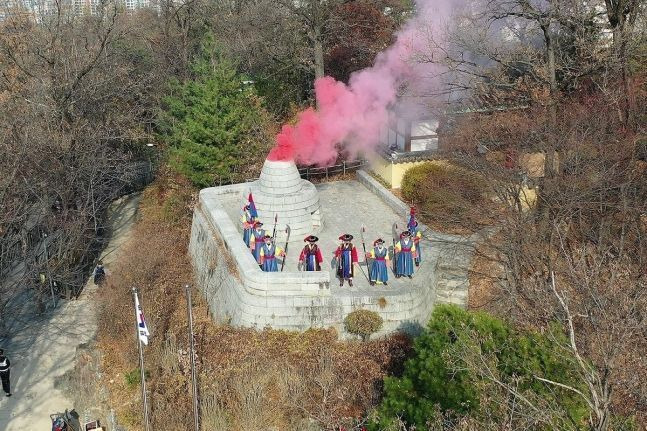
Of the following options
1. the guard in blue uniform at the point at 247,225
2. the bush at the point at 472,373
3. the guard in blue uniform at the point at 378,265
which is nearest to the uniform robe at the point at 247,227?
the guard in blue uniform at the point at 247,225

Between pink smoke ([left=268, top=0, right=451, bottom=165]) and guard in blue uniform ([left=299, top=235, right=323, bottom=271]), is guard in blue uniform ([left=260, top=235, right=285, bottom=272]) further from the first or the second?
pink smoke ([left=268, top=0, right=451, bottom=165])

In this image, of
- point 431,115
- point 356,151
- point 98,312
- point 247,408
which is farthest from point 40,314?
point 431,115

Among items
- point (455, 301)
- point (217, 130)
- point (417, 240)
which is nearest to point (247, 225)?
point (417, 240)

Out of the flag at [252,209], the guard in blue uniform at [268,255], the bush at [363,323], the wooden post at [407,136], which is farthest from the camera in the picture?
the wooden post at [407,136]

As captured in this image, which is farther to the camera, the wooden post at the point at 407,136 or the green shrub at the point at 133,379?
the wooden post at the point at 407,136

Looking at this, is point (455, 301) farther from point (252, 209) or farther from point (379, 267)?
point (252, 209)

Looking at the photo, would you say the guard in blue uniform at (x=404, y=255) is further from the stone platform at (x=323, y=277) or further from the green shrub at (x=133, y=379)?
the green shrub at (x=133, y=379)
